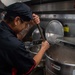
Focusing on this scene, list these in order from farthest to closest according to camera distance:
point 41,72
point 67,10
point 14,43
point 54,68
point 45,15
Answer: point 45,15, point 67,10, point 41,72, point 54,68, point 14,43

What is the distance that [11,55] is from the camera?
953mm

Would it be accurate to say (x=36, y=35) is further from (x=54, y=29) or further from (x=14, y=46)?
(x=14, y=46)

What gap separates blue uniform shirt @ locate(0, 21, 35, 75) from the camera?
950mm

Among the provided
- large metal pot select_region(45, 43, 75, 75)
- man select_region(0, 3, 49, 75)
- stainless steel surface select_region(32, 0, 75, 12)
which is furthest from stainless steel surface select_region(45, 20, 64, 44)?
man select_region(0, 3, 49, 75)

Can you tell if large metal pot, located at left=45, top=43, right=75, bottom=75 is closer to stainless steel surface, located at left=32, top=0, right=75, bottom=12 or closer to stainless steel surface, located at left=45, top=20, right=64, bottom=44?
stainless steel surface, located at left=45, top=20, right=64, bottom=44

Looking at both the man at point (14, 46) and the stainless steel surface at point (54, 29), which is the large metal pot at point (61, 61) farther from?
the stainless steel surface at point (54, 29)

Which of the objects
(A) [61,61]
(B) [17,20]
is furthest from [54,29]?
(B) [17,20]

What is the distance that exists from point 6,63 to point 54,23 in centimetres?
90

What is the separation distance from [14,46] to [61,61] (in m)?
0.41

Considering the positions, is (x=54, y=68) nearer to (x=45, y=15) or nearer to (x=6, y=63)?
(x=6, y=63)

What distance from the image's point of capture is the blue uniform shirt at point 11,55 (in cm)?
95

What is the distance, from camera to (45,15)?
2037mm

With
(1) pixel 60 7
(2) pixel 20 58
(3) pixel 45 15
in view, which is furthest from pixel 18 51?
(3) pixel 45 15

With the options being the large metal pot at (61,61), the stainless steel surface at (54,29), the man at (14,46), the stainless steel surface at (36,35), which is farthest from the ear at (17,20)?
the stainless steel surface at (36,35)
